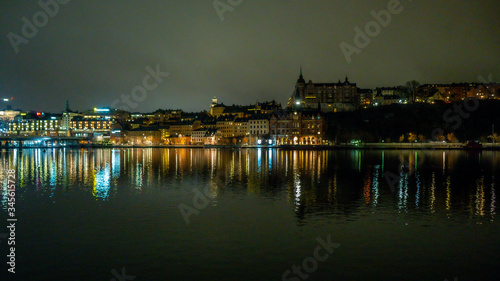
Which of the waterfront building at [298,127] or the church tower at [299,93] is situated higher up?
the church tower at [299,93]

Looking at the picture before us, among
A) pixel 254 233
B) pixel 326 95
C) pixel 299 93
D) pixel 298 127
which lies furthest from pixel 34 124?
pixel 254 233

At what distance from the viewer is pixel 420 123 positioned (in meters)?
93.1

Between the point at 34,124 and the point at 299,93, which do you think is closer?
the point at 299,93

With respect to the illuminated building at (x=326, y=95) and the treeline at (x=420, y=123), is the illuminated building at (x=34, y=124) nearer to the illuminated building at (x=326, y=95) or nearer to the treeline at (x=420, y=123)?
the illuminated building at (x=326, y=95)

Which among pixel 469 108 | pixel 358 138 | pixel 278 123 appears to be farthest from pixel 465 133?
pixel 278 123

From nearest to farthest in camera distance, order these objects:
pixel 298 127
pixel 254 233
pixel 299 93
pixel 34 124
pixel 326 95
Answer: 1. pixel 254 233
2. pixel 298 127
3. pixel 326 95
4. pixel 299 93
5. pixel 34 124

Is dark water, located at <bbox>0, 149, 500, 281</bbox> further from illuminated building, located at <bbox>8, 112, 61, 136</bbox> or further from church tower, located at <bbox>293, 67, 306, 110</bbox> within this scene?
illuminated building, located at <bbox>8, 112, 61, 136</bbox>

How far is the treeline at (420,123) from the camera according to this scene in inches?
3531

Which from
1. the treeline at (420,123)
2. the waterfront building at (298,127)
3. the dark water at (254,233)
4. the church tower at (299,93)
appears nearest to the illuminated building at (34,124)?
the church tower at (299,93)

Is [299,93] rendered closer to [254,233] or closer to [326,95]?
[326,95]

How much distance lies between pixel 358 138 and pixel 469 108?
90.5 ft

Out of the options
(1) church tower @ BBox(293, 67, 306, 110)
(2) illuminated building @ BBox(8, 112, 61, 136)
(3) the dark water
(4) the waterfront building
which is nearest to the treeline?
(4) the waterfront building

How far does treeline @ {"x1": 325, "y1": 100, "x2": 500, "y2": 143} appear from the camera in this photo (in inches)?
3531

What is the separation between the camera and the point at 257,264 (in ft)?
32.7
